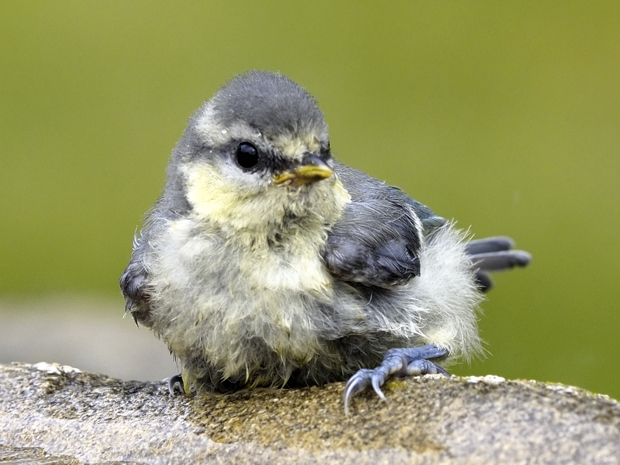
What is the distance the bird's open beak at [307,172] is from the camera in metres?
1.86

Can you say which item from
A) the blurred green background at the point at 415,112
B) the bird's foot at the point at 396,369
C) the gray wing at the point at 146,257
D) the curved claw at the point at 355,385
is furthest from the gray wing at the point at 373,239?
the blurred green background at the point at 415,112

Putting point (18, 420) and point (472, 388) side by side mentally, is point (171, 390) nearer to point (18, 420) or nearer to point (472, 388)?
point (18, 420)

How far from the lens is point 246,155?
1926mm

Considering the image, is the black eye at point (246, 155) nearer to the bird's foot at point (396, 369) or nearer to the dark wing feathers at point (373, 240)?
the dark wing feathers at point (373, 240)

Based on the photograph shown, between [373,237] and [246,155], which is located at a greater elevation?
[246,155]

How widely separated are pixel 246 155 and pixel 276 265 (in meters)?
0.29

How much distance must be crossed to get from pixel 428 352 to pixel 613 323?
2.24 m

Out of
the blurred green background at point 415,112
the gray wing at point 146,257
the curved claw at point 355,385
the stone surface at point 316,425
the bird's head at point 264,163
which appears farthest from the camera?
the blurred green background at point 415,112

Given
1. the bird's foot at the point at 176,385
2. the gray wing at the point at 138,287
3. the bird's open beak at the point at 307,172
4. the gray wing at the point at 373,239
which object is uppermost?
the bird's open beak at the point at 307,172

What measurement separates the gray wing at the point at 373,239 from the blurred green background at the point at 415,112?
177 centimetres

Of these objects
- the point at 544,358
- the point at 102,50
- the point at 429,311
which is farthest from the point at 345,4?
the point at 429,311

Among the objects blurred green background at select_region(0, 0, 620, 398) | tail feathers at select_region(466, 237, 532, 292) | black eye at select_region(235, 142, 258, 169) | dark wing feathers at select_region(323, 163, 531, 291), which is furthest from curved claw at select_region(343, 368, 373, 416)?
blurred green background at select_region(0, 0, 620, 398)

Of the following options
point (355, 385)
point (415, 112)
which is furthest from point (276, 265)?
point (415, 112)

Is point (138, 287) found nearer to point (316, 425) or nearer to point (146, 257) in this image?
point (146, 257)
